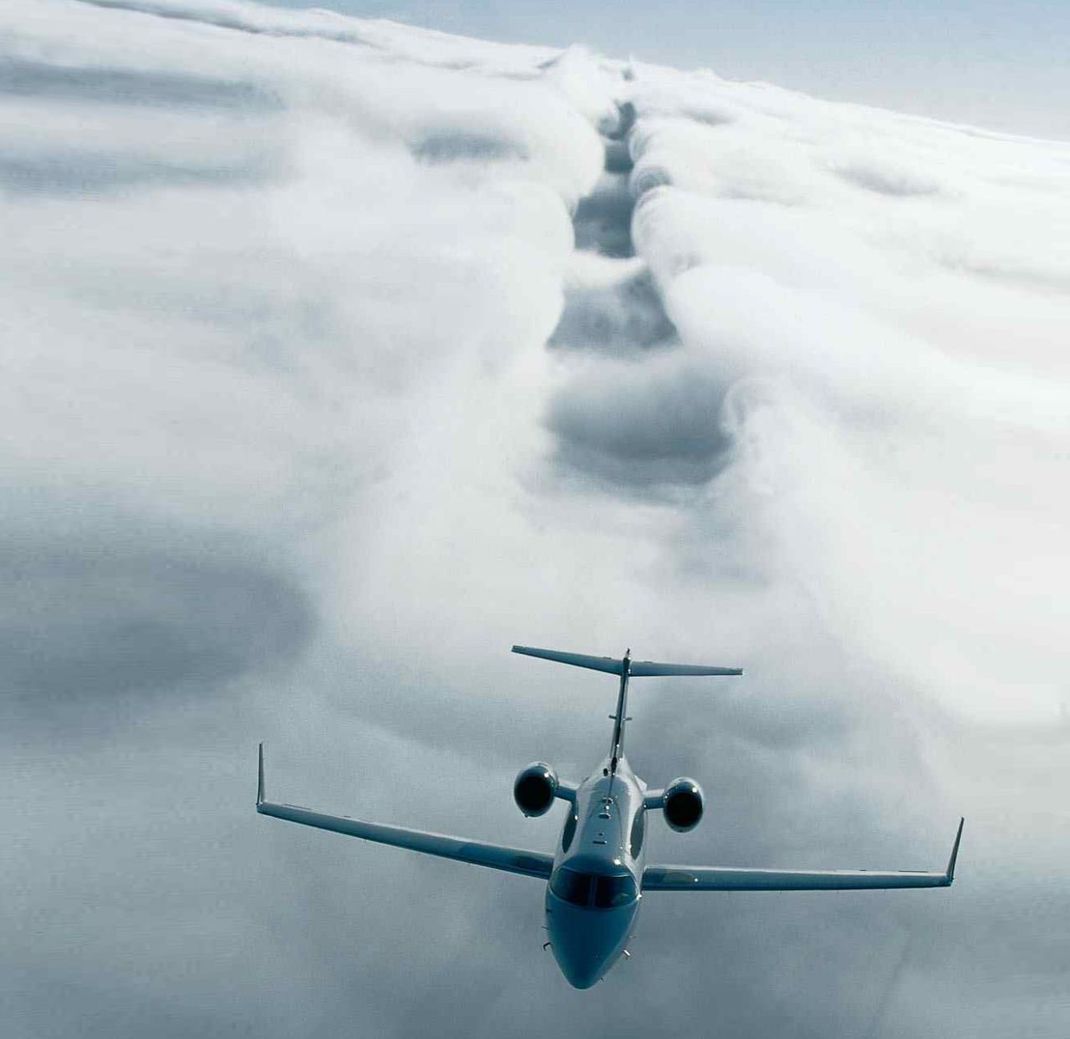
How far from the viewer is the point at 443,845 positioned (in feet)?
86.7

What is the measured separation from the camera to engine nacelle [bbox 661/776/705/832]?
2662 cm

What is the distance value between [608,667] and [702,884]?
281 inches

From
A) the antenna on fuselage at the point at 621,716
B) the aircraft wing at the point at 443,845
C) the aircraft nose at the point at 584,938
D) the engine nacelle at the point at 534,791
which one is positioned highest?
the antenna on fuselage at the point at 621,716

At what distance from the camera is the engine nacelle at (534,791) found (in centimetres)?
2673

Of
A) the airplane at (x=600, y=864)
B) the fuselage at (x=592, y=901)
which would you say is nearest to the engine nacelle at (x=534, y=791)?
the airplane at (x=600, y=864)

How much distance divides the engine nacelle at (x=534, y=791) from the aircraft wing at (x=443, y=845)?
47.2 inches

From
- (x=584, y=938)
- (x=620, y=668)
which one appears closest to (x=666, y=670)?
(x=620, y=668)

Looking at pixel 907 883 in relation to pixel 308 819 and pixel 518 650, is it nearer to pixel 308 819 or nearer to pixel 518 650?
pixel 518 650

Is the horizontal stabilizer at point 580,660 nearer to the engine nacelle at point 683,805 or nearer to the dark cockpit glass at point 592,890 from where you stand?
the engine nacelle at point 683,805

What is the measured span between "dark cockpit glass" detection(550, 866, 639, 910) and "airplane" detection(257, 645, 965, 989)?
0.08ft

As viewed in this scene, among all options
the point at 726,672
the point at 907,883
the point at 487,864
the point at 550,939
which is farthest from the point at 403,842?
the point at 907,883

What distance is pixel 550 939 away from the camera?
2392 centimetres

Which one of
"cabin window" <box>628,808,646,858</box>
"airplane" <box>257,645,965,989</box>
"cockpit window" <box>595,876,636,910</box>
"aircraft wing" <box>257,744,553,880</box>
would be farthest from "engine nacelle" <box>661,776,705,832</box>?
"cockpit window" <box>595,876,636,910</box>

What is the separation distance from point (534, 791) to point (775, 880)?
6843mm
